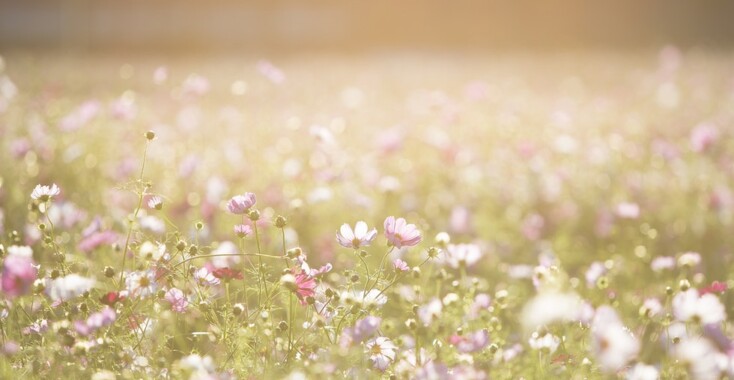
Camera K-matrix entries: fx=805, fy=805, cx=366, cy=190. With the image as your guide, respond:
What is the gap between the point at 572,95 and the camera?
5492 mm

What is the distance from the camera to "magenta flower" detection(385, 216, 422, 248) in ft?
4.48

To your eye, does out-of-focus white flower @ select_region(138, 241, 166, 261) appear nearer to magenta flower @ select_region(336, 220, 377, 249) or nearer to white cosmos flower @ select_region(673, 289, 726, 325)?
magenta flower @ select_region(336, 220, 377, 249)

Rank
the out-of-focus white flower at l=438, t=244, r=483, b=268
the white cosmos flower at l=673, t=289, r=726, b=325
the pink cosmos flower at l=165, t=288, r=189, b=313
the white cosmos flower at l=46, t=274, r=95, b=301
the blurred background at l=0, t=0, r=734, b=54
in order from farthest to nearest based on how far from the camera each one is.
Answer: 1. the blurred background at l=0, t=0, r=734, b=54
2. the out-of-focus white flower at l=438, t=244, r=483, b=268
3. the pink cosmos flower at l=165, t=288, r=189, b=313
4. the white cosmos flower at l=46, t=274, r=95, b=301
5. the white cosmos flower at l=673, t=289, r=726, b=325

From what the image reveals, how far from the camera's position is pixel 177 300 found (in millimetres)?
1394

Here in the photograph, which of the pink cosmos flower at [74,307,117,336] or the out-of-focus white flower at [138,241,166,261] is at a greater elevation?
the out-of-focus white flower at [138,241,166,261]

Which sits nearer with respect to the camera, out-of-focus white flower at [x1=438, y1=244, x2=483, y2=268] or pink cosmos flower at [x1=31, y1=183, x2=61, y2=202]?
pink cosmos flower at [x1=31, y1=183, x2=61, y2=202]

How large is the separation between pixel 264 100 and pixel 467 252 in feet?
12.6

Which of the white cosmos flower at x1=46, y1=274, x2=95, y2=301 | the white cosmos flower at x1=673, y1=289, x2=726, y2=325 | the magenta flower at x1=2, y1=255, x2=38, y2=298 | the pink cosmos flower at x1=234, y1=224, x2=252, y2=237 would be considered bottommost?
→ the white cosmos flower at x1=673, y1=289, x2=726, y2=325

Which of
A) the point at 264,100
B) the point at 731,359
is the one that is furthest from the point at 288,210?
the point at 264,100

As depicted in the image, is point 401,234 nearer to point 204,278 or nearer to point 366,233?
point 366,233

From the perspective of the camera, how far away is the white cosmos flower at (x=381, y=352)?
131 cm

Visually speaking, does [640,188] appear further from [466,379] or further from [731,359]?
[466,379]

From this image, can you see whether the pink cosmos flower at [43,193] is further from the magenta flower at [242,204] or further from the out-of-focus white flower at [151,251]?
the magenta flower at [242,204]

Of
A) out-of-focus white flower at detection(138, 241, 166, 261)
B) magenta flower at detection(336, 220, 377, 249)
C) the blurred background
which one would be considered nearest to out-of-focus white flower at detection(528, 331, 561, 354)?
magenta flower at detection(336, 220, 377, 249)
